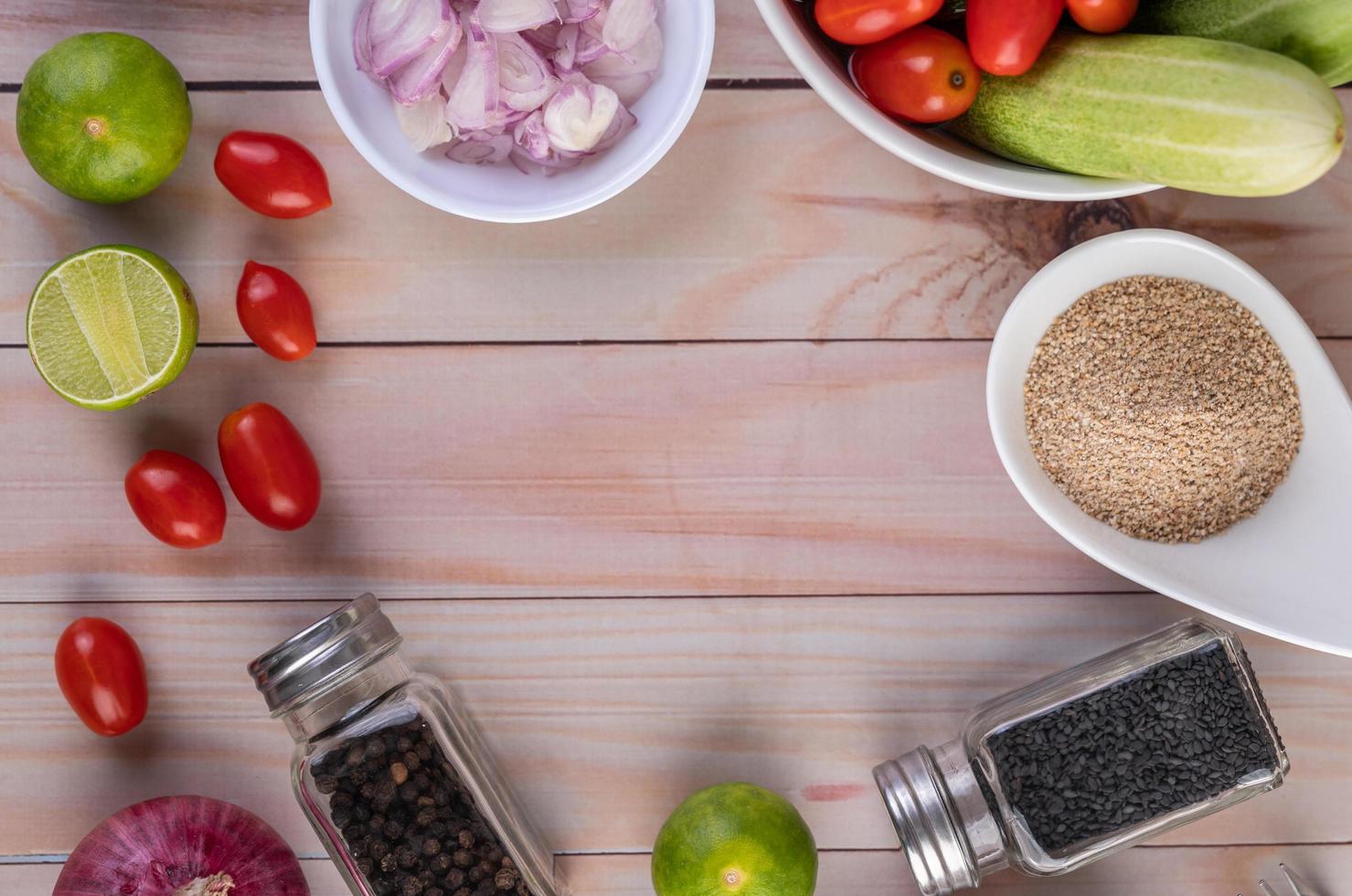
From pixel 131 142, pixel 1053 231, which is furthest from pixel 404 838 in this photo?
pixel 1053 231

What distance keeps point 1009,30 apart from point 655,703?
25.1 inches

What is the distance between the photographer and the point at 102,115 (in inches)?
32.7

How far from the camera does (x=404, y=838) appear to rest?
0.88 m

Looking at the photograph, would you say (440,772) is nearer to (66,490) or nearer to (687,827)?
(687,827)

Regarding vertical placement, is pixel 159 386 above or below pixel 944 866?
above

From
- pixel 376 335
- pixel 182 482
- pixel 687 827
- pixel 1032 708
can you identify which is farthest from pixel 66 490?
pixel 1032 708

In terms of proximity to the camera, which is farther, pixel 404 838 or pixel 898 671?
pixel 898 671

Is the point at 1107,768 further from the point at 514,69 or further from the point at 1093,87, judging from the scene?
the point at 514,69

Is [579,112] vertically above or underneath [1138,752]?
above

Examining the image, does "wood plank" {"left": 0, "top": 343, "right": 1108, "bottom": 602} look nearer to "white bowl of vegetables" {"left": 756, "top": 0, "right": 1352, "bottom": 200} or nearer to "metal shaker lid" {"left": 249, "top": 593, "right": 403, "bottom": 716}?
"metal shaker lid" {"left": 249, "top": 593, "right": 403, "bottom": 716}

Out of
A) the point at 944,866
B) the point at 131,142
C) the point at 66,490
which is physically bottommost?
the point at 944,866

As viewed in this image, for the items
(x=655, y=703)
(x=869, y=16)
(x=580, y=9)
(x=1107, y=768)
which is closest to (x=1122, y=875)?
(x=1107, y=768)

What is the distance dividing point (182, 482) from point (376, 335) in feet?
0.69

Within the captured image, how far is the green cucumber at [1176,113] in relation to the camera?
0.69m
